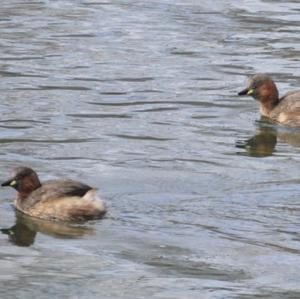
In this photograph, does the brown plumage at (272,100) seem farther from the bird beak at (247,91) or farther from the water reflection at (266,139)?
the water reflection at (266,139)

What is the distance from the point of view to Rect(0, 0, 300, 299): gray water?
11656 millimetres

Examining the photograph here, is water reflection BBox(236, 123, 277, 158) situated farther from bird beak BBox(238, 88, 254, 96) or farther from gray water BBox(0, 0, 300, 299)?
bird beak BBox(238, 88, 254, 96)

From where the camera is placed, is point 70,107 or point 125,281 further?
point 70,107

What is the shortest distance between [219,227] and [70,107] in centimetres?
591

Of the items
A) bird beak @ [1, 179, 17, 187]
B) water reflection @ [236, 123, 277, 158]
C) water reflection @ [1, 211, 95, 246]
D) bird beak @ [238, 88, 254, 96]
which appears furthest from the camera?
bird beak @ [238, 88, 254, 96]

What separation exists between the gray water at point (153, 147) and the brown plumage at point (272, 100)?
21 cm

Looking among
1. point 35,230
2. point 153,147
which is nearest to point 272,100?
point 153,147

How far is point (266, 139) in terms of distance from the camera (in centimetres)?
1728

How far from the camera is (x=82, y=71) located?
20.8 m

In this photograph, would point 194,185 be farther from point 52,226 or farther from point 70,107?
point 70,107

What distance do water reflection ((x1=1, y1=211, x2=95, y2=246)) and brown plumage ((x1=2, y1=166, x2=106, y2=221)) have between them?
0.26 feet

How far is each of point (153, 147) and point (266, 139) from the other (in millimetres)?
1747

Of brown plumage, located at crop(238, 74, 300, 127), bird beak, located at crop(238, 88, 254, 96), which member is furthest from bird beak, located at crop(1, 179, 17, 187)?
bird beak, located at crop(238, 88, 254, 96)

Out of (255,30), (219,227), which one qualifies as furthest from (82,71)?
(219,227)
